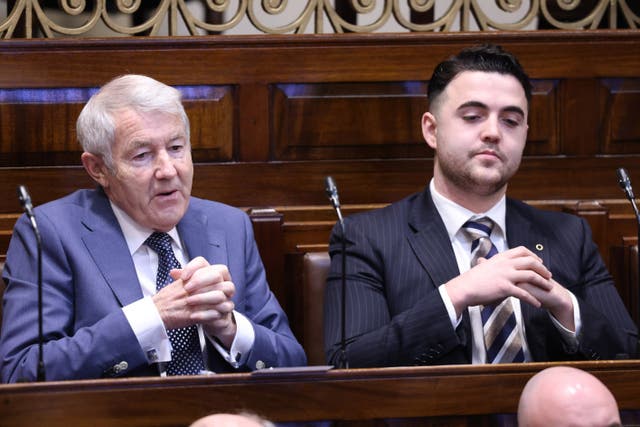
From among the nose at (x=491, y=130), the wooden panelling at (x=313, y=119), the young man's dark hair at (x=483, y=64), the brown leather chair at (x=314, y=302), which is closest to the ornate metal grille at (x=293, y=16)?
the wooden panelling at (x=313, y=119)

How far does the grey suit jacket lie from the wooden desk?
0.27m

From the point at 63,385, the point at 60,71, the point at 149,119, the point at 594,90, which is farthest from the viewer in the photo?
the point at 594,90

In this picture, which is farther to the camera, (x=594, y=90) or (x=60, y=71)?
(x=594, y=90)

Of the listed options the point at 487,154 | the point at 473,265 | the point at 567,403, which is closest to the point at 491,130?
the point at 487,154

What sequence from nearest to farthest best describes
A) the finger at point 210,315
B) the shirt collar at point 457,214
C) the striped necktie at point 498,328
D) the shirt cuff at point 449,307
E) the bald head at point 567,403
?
1. the bald head at point 567,403
2. the finger at point 210,315
3. the shirt cuff at point 449,307
4. the striped necktie at point 498,328
5. the shirt collar at point 457,214

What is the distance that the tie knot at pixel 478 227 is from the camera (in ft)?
7.19

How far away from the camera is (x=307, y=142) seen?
2.51 metres

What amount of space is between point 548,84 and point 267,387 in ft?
4.06

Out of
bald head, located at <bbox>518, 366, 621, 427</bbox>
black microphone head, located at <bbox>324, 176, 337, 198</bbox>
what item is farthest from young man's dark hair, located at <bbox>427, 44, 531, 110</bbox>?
bald head, located at <bbox>518, 366, 621, 427</bbox>

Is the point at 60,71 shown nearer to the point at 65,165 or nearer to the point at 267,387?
the point at 65,165

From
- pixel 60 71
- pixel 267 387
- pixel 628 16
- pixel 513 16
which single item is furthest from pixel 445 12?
pixel 267 387

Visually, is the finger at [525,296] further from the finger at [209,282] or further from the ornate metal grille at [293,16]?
the ornate metal grille at [293,16]

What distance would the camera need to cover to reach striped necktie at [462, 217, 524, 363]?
2096 millimetres

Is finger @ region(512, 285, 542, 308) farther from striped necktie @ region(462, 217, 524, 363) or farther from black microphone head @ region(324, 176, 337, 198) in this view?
black microphone head @ region(324, 176, 337, 198)
